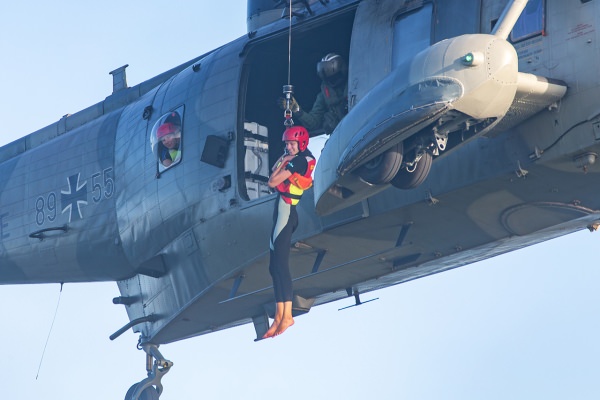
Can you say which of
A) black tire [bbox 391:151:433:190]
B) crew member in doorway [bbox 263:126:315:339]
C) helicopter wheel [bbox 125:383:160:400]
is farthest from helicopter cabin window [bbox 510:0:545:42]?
helicopter wheel [bbox 125:383:160:400]

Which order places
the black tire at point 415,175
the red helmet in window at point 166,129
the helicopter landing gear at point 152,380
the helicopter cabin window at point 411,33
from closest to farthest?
the black tire at point 415,175 → the helicopter cabin window at point 411,33 → the red helmet in window at point 166,129 → the helicopter landing gear at point 152,380

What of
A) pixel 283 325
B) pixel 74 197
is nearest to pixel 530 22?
pixel 283 325

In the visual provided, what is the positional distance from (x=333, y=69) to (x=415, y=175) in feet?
10.7

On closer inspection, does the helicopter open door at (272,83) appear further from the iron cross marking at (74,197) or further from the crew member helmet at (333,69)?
the iron cross marking at (74,197)

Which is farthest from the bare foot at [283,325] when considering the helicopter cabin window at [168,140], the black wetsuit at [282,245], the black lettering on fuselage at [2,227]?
the black lettering on fuselage at [2,227]

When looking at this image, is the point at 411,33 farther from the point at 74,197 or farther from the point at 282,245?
the point at 74,197

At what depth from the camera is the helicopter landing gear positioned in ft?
66.6

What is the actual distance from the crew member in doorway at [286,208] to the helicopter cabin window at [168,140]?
2.88 metres

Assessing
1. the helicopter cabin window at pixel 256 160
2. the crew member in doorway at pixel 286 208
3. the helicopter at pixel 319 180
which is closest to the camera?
the helicopter at pixel 319 180

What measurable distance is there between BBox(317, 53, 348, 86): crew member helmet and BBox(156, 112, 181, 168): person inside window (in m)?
2.69

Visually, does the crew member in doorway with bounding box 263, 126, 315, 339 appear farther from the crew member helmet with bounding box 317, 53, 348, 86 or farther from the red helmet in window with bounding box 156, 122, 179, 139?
the red helmet in window with bounding box 156, 122, 179, 139

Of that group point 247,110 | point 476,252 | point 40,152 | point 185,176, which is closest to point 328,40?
point 247,110

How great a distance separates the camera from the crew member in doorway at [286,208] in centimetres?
1523

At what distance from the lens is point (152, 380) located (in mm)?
20406
